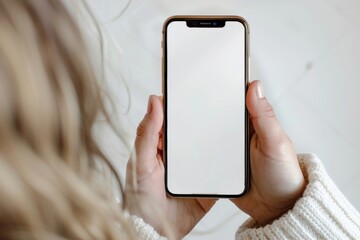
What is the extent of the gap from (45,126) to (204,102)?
13.9 inches

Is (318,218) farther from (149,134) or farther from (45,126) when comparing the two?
(45,126)

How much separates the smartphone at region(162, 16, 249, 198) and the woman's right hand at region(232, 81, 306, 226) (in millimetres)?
23

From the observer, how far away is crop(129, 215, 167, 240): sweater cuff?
58 centimetres

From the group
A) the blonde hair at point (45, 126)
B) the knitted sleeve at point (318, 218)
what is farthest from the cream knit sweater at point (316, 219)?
the blonde hair at point (45, 126)

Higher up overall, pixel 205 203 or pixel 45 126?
pixel 45 126

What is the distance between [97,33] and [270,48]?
621 mm

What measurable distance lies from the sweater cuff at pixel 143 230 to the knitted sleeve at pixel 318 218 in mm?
96

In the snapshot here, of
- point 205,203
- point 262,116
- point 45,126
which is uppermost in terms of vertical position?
point 45,126

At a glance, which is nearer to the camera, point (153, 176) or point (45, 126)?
point (45, 126)

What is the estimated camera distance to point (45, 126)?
314 mm

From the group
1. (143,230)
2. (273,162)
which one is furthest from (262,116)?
(143,230)

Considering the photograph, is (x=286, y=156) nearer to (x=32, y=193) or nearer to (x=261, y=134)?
(x=261, y=134)

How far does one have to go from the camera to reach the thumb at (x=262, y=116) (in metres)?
0.62

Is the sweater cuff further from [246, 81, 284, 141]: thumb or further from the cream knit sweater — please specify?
[246, 81, 284, 141]: thumb
